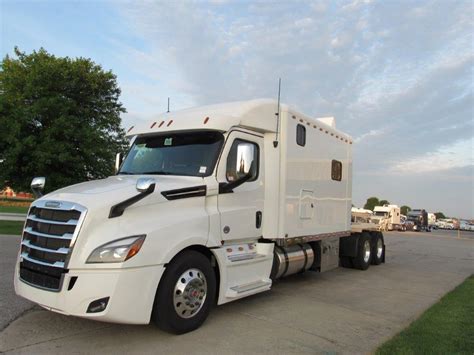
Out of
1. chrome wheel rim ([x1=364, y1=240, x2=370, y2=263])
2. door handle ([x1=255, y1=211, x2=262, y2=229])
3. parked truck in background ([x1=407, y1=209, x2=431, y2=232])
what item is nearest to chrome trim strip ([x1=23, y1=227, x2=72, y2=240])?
door handle ([x1=255, y1=211, x2=262, y2=229])

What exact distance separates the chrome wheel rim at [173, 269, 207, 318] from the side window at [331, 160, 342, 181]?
5.27m

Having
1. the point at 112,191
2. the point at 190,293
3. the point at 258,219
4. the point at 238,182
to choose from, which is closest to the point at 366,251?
the point at 258,219

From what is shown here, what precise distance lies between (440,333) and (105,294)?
4.37 metres

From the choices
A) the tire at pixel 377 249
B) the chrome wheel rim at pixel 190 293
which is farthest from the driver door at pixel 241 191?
the tire at pixel 377 249

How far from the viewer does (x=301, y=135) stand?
8.23 meters

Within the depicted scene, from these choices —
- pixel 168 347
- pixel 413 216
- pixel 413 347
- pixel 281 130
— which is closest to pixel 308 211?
pixel 281 130

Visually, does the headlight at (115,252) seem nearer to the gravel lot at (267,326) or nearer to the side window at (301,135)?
the gravel lot at (267,326)

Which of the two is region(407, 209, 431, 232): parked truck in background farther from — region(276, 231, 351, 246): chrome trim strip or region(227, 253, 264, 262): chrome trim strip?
region(227, 253, 264, 262): chrome trim strip

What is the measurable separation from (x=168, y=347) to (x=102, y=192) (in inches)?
77.6

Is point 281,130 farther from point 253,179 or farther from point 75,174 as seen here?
point 75,174

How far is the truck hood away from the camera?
4.85m

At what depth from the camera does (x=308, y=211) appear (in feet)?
28.0

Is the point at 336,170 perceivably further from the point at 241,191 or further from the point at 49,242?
the point at 49,242

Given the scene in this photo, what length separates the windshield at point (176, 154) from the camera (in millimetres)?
6099
